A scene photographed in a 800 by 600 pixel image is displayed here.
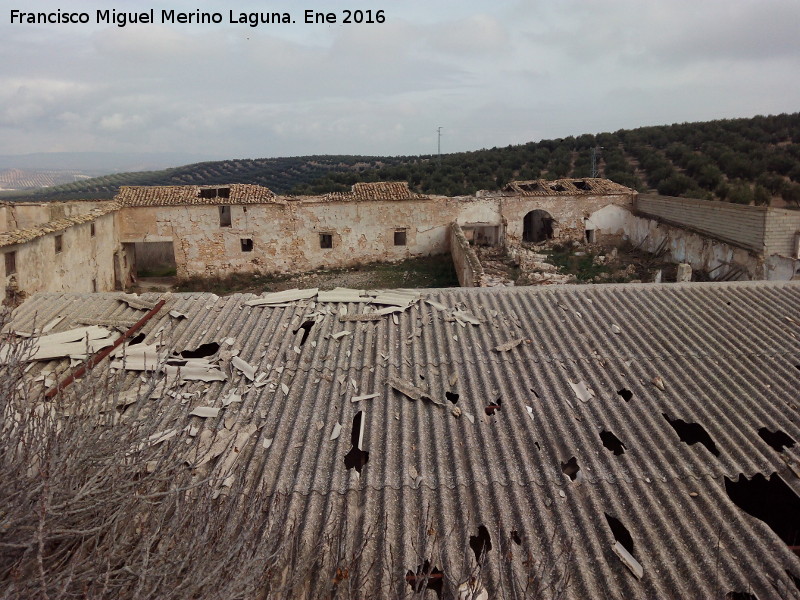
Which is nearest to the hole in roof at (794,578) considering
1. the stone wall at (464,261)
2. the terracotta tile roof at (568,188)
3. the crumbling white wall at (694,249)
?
the stone wall at (464,261)

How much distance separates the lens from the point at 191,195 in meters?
21.9

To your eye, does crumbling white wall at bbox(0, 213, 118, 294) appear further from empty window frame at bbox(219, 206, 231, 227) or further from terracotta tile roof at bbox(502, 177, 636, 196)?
terracotta tile roof at bbox(502, 177, 636, 196)

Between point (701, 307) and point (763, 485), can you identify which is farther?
point (701, 307)

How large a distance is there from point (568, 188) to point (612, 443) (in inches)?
821

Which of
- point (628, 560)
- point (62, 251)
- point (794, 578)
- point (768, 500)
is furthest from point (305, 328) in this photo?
point (62, 251)

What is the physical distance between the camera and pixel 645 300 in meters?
7.48

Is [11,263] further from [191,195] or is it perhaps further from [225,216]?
[225,216]

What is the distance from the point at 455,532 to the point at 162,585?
2.11 m

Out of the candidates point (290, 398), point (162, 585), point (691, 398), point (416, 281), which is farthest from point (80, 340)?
point (416, 281)

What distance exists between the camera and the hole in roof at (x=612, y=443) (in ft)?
15.5

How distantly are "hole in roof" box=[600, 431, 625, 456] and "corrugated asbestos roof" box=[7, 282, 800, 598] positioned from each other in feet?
0.17

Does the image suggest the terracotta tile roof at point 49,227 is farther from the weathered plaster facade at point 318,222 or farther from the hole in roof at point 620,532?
the hole in roof at point 620,532

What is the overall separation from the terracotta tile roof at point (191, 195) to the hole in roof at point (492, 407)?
725 inches

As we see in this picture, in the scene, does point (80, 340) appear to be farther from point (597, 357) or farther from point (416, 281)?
point (416, 281)
